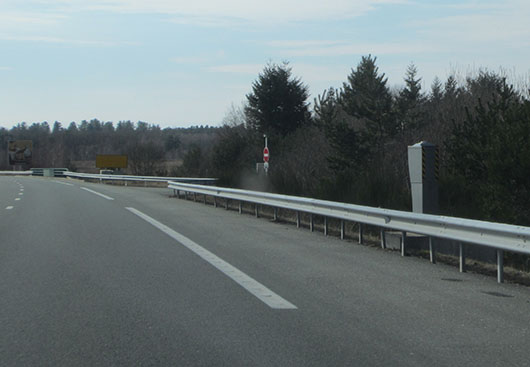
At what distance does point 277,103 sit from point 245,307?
61.1m

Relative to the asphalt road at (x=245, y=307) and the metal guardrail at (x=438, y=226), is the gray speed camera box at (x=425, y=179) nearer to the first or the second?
the metal guardrail at (x=438, y=226)

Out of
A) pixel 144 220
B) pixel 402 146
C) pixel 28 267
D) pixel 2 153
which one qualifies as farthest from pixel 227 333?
pixel 2 153

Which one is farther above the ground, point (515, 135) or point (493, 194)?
point (515, 135)

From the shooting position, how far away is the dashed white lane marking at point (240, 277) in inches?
310

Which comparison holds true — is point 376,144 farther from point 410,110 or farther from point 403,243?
point 403,243

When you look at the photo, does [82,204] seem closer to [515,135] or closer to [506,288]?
[515,135]

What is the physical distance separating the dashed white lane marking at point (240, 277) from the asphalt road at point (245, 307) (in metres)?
0.02

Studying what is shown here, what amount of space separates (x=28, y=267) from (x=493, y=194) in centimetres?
827

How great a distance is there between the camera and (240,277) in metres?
9.57

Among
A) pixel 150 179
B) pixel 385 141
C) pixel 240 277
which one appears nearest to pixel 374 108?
pixel 385 141

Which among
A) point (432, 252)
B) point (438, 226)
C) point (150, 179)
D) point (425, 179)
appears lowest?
point (150, 179)

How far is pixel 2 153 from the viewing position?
185000mm

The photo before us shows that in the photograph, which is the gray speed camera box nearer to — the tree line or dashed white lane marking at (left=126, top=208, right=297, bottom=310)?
the tree line

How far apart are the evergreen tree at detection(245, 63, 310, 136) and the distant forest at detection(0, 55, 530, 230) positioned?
89 mm
